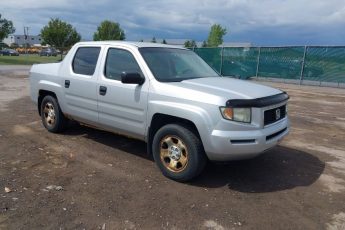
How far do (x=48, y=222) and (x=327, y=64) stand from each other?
706 inches

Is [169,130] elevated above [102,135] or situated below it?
above

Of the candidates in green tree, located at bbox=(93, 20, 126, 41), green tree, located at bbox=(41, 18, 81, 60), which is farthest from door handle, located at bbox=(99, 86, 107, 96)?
green tree, located at bbox=(93, 20, 126, 41)

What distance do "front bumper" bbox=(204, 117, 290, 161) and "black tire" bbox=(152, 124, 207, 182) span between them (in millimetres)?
180

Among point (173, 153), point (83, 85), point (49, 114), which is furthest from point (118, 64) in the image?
point (49, 114)

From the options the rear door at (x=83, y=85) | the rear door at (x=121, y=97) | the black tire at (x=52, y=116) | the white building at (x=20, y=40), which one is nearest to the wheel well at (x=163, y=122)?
the rear door at (x=121, y=97)

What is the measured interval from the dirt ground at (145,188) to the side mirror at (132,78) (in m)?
1.28

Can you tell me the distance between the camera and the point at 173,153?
184 inches

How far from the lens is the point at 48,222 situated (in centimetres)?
354

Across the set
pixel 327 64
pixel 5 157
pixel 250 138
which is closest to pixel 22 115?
pixel 5 157

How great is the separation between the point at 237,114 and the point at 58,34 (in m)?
53.1

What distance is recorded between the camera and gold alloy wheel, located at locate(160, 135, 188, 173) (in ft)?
15.0

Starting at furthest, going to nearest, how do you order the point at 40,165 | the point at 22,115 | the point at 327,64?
1. the point at 327,64
2. the point at 22,115
3. the point at 40,165

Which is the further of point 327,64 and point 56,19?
point 56,19

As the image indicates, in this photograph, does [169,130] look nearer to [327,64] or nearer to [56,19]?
[327,64]
